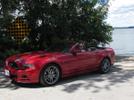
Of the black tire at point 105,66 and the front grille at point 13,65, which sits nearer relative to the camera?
the front grille at point 13,65

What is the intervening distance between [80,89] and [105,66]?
2.71 m

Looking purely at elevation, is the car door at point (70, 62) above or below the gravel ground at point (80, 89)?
above

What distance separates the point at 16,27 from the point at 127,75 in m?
6.71

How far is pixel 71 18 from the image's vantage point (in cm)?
1520

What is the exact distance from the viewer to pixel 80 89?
330 inches

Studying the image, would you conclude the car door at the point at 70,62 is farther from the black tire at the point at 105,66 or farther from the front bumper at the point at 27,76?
the black tire at the point at 105,66

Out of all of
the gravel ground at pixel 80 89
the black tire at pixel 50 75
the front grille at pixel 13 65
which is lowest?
the gravel ground at pixel 80 89

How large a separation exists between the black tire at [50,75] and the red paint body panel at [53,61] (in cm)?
13

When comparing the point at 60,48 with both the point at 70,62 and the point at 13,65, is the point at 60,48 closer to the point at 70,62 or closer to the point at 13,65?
the point at 70,62

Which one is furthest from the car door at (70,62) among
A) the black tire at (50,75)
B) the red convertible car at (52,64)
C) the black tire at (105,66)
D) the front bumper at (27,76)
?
the black tire at (105,66)

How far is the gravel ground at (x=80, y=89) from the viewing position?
7.62 meters

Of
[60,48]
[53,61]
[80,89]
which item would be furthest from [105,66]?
[80,89]

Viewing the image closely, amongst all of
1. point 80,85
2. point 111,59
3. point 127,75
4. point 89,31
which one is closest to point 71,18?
point 89,31

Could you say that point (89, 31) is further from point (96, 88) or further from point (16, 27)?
point (96, 88)
